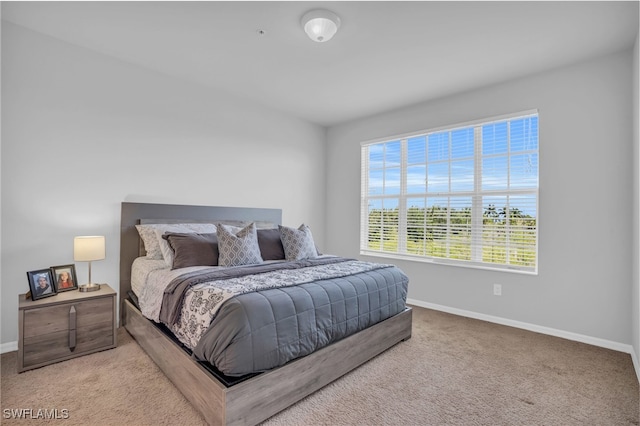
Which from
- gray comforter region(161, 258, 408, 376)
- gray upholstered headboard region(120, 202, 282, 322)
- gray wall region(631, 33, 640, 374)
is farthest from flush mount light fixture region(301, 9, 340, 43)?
gray wall region(631, 33, 640, 374)

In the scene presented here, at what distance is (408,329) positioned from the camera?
2.89m

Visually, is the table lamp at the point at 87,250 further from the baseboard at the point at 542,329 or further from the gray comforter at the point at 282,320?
the baseboard at the point at 542,329

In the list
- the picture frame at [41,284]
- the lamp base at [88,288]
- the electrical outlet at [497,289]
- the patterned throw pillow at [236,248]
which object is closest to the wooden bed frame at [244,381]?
the lamp base at [88,288]

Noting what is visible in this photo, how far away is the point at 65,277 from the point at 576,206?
459 centimetres

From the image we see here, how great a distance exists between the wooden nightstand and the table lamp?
86 millimetres

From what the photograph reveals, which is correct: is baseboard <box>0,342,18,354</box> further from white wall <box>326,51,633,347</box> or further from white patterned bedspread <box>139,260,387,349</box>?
white wall <box>326,51,633,347</box>

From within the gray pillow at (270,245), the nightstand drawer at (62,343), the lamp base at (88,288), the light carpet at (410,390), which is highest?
the gray pillow at (270,245)

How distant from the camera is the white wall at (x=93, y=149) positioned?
2.53 meters

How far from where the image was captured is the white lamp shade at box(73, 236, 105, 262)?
254cm

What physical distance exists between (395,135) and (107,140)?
11.1 ft

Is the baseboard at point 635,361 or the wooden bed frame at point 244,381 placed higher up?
the wooden bed frame at point 244,381

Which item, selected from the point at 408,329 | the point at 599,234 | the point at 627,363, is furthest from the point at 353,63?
the point at 627,363

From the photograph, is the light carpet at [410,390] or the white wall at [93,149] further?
the white wall at [93,149]

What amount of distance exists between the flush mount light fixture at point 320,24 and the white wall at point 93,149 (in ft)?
5.83
